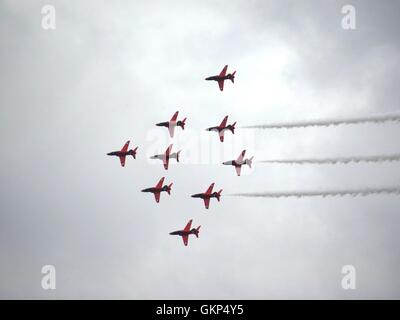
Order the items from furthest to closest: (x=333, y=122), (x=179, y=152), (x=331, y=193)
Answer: (x=179, y=152) < (x=333, y=122) < (x=331, y=193)

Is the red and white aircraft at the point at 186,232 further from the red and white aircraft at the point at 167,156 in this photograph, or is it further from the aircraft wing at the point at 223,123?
the aircraft wing at the point at 223,123

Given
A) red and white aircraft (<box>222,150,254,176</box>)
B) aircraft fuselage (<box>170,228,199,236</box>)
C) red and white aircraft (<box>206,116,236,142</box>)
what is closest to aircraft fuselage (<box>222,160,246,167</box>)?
red and white aircraft (<box>222,150,254,176</box>)

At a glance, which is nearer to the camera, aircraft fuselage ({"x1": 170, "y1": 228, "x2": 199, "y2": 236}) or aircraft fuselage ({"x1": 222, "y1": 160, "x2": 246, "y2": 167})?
aircraft fuselage ({"x1": 222, "y1": 160, "x2": 246, "y2": 167})

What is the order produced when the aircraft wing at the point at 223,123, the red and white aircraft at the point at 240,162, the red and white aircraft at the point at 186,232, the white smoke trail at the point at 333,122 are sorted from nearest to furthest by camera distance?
the white smoke trail at the point at 333,122 → the red and white aircraft at the point at 240,162 → the aircraft wing at the point at 223,123 → the red and white aircraft at the point at 186,232

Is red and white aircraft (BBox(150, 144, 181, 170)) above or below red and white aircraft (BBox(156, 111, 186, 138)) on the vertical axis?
below

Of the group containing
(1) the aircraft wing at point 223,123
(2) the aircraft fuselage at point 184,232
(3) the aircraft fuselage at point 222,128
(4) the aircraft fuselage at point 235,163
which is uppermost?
(1) the aircraft wing at point 223,123

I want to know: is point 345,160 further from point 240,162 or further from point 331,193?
point 240,162

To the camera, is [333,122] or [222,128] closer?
[333,122]

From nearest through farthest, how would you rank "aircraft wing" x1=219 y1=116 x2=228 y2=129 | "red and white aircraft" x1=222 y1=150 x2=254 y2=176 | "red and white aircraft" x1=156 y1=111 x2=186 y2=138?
"red and white aircraft" x1=222 y1=150 x2=254 y2=176, "aircraft wing" x1=219 y1=116 x2=228 y2=129, "red and white aircraft" x1=156 y1=111 x2=186 y2=138

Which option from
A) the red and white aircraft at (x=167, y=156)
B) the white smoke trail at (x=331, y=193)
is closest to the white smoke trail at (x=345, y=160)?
the white smoke trail at (x=331, y=193)

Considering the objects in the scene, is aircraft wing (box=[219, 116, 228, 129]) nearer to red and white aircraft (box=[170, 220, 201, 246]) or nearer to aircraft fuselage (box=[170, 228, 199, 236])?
red and white aircraft (box=[170, 220, 201, 246])

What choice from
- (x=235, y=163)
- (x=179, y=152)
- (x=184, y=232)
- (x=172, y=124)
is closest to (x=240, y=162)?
(x=235, y=163)

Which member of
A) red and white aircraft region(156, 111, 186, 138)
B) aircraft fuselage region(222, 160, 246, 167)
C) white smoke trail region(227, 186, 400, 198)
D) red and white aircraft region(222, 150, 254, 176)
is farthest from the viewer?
red and white aircraft region(156, 111, 186, 138)
